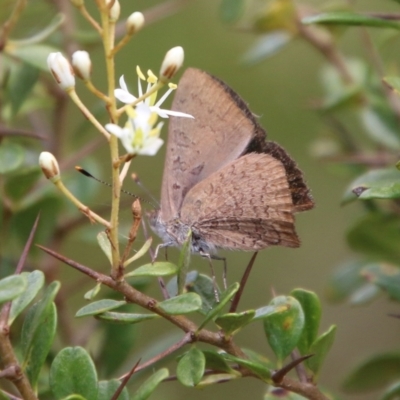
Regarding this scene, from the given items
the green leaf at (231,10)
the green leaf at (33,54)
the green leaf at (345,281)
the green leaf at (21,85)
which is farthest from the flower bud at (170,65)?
the green leaf at (345,281)

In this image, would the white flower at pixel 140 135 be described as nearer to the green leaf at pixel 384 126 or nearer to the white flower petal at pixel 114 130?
the white flower petal at pixel 114 130

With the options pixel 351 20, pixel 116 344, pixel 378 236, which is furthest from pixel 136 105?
pixel 378 236

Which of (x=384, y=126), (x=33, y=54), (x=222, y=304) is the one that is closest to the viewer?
(x=222, y=304)

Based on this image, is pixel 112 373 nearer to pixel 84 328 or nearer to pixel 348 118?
pixel 84 328

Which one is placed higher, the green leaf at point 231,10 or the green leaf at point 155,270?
the green leaf at point 231,10

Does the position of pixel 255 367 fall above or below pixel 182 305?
below

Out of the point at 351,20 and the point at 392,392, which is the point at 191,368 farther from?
the point at 351,20

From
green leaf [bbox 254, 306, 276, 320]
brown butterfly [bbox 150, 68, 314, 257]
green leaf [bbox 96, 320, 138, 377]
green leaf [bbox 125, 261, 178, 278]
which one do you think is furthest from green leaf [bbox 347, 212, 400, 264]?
green leaf [bbox 125, 261, 178, 278]
